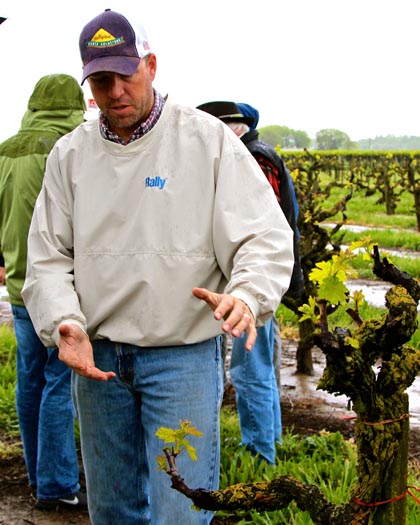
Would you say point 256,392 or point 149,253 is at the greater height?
point 149,253

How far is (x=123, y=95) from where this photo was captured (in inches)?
93.3

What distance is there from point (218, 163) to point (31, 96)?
5.31 ft

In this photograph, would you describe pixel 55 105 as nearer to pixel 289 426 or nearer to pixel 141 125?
pixel 141 125

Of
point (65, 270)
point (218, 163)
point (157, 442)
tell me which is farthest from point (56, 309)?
point (218, 163)

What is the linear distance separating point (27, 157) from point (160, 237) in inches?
55.4

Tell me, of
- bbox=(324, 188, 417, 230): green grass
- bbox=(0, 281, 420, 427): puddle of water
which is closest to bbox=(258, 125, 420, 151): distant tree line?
bbox=(324, 188, 417, 230): green grass

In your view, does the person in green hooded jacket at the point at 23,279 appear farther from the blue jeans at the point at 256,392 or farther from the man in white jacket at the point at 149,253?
the man in white jacket at the point at 149,253

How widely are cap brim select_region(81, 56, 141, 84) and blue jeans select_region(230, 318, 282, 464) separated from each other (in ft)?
5.88

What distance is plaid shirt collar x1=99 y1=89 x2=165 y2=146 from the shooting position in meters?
2.42

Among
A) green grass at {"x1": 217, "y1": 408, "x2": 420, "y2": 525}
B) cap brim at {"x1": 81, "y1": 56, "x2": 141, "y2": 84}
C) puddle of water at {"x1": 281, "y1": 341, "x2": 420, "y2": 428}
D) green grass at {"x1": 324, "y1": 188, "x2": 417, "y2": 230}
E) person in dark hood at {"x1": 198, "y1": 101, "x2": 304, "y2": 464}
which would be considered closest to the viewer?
cap brim at {"x1": 81, "y1": 56, "x2": 141, "y2": 84}

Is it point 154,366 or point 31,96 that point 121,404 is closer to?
point 154,366

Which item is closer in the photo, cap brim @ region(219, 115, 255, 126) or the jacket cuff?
the jacket cuff

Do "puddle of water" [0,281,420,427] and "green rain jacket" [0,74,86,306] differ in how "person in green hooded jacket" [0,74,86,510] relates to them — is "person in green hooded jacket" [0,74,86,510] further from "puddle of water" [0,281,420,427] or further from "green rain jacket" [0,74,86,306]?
"puddle of water" [0,281,420,427]

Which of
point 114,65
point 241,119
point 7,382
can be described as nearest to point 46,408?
point 241,119
